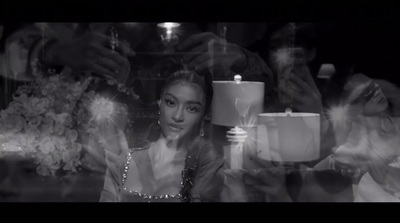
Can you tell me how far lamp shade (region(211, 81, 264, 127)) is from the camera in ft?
6.89

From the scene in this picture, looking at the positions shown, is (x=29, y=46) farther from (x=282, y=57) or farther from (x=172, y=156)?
(x=282, y=57)

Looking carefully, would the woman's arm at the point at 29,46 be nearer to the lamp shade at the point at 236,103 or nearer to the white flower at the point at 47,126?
the white flower at the point at 47,126

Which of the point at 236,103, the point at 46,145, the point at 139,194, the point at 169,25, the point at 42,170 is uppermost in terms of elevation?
the point at 169,25

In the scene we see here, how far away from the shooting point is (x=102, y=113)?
2141mm

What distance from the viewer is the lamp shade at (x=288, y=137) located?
2.05 m

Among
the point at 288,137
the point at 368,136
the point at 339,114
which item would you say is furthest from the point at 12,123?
the point at 368,136

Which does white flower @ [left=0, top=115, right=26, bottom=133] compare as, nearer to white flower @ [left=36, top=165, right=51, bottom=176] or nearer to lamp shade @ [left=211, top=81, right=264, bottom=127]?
white flower @ [left=36, top=165, right=51, bottom=176]

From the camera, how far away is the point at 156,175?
6.96 feet

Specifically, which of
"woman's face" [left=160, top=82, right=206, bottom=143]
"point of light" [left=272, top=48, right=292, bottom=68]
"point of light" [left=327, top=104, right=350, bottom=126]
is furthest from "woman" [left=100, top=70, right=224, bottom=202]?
"point of light" [left=327, top=104, right=350, bottom=126]

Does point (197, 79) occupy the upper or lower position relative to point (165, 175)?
upper

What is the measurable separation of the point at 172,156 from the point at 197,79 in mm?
393

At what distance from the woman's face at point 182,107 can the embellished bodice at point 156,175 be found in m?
0.14

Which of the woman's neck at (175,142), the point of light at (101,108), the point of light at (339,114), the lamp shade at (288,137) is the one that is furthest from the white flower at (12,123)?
the point of light at (339,114)
